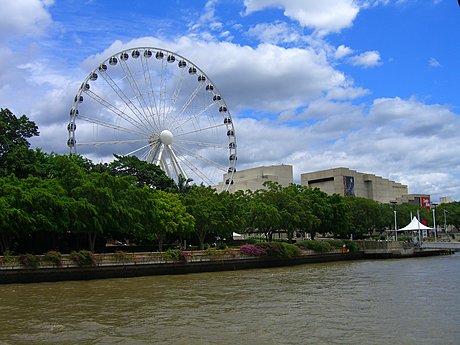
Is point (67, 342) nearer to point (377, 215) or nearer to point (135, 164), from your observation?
point (135, 164)

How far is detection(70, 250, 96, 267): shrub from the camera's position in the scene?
43406 mm

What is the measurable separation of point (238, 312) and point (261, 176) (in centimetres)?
12052

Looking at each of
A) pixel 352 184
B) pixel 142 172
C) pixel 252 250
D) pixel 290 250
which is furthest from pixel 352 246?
pixel 352 184

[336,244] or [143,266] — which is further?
[336,244]

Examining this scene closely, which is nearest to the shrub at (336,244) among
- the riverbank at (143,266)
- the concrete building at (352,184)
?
the riverbank at (143,266)

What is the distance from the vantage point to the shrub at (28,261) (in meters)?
40.7

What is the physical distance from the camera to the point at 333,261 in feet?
215

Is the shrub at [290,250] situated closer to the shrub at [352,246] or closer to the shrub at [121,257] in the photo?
the shrub at [352,246]

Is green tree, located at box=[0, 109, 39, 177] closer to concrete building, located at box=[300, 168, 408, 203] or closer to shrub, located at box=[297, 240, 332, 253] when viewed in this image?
shrub, located at box=[297, 240, 332, 253]

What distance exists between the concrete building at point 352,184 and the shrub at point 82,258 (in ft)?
400

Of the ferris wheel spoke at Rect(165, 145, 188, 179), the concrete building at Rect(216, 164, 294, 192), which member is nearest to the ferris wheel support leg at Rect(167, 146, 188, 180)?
the ferris wheel spoke at Rect(165, 145, 188, 179)

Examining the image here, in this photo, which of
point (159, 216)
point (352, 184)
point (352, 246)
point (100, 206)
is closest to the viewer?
point (100, 206)

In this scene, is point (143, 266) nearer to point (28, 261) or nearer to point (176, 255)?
point (176, 255)

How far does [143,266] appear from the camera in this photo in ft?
155
